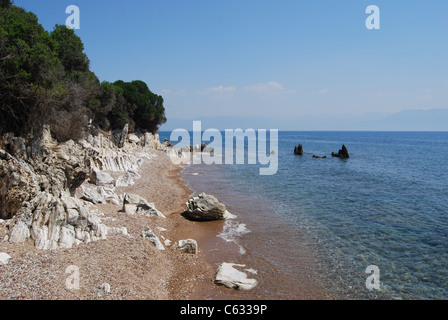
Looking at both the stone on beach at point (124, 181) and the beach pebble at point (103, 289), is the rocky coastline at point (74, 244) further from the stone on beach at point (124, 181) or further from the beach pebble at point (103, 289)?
the stone on beach at point (124, 181)

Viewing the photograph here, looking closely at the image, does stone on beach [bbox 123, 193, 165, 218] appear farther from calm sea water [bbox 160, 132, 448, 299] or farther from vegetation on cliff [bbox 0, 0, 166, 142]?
calm sea water [bbox 160, 132, 448, 299]

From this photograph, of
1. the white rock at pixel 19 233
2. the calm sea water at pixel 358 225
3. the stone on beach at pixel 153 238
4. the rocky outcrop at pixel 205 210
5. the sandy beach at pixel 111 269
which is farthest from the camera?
the rocky outcrop at pixel 205 210

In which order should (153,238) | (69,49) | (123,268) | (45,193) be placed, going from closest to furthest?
(123,268) < (45,193) < (153,238) < (69,49)

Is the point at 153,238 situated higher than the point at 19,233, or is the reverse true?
the point at 19,233

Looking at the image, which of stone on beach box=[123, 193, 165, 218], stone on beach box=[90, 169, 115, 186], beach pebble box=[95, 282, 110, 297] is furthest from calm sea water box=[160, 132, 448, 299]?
stone on beach box=[90, 169, 115, 186]

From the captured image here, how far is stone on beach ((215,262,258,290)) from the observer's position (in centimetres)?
1020

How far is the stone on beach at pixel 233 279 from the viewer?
10.2 m

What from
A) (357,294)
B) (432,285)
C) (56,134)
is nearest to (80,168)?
(56,134)

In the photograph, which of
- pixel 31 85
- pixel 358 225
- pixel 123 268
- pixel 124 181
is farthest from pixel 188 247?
pixel 124 181

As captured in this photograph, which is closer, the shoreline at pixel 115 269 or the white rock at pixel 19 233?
the shoreline at pixel 115 269

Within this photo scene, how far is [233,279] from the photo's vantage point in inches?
415

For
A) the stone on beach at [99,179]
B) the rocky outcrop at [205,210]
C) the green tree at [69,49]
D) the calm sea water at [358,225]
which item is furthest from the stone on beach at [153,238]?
the green tree at [69,49]

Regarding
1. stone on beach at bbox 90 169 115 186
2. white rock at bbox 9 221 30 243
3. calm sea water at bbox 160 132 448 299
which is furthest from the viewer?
stone on beach at bbox 90 169 115 186

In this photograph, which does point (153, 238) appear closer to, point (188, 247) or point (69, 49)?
point (188, 247)
